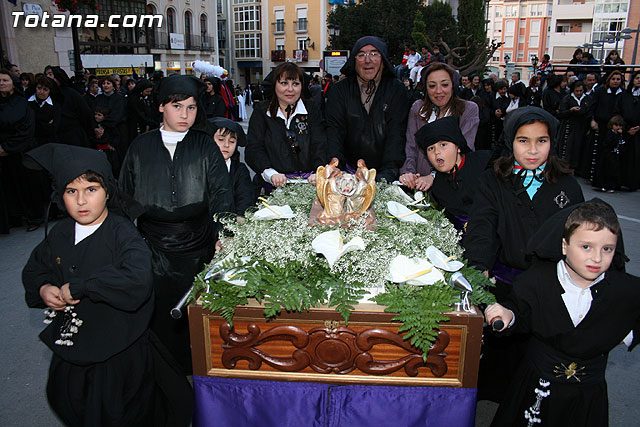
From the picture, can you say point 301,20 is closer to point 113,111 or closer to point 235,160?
point 113,111

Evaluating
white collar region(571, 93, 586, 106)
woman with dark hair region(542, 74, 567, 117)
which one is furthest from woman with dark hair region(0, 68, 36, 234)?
woman with dark hair region(542, 74, 567, 117)

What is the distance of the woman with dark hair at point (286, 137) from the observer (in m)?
4.11

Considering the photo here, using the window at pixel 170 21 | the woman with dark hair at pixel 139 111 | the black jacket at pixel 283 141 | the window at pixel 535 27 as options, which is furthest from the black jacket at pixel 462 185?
the window at pixel 535 27

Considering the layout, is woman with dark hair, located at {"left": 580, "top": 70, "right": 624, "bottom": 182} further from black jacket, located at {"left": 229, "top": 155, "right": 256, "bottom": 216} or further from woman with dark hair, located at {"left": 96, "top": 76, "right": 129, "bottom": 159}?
woman with dark hair, located at {"left": 96, "top": 76, "right": 129, "bottom": 159}

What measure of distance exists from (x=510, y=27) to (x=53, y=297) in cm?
8431

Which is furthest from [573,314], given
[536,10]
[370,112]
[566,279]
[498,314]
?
[536,10]

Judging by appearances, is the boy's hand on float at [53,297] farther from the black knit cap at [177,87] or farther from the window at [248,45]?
the window at [248,45]

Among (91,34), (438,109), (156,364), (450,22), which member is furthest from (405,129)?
(450,22)

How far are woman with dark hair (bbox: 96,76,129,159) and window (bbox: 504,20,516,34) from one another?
3077 inches

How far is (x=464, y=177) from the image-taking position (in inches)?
132

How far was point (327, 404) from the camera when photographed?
7.95ft

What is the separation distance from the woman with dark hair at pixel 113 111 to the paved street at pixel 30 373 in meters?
3.92

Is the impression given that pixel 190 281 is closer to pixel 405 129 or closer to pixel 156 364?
pixel 156 364

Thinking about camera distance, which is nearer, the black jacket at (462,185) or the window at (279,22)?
the black jacket at (462,185)
